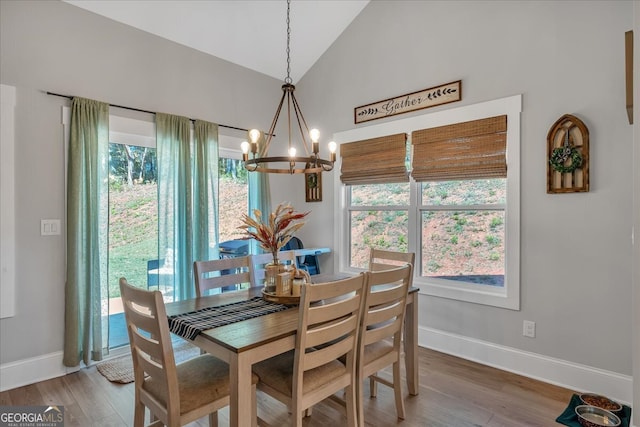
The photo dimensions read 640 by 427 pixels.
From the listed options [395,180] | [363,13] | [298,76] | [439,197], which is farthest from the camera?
[298,76]

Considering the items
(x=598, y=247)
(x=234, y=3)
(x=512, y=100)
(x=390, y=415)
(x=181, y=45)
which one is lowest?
(x=390, y=415)

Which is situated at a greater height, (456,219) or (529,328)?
(456,219)

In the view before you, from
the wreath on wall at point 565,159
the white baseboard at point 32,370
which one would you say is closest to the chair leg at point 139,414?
the white baseboard at point 32,370

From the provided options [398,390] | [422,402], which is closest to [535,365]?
[422,402]

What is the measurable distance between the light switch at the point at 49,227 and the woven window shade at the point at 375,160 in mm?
2798

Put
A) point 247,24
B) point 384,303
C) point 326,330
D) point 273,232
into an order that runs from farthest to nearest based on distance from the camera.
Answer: point 247,24 < point 273,232 < point 384,303 < point 326,330

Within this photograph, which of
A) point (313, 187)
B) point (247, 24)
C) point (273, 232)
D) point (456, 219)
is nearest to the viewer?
point (273, 232)

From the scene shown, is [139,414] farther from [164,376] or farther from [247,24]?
[247,24]

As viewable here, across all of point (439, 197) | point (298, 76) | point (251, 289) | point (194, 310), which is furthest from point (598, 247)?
point (298, 76)

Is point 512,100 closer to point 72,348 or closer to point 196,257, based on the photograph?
point 196,257

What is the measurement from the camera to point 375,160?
380 centimetres

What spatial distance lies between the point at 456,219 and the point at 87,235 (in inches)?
130

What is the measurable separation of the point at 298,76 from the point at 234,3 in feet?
4.11

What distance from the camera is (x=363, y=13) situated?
12.8 ft
